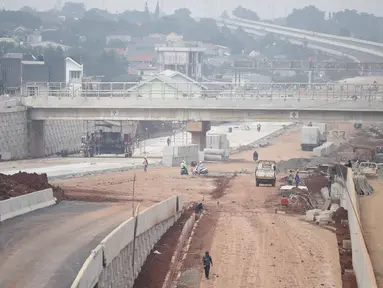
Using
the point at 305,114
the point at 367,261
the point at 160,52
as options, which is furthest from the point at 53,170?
the point at 160,52

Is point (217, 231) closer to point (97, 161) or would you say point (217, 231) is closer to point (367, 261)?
point (367, 261)

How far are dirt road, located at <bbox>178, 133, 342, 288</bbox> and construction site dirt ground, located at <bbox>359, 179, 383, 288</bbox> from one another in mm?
1124

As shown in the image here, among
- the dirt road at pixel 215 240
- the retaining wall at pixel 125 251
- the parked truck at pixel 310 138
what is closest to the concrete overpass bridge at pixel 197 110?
the parked truck at pixel 310 138

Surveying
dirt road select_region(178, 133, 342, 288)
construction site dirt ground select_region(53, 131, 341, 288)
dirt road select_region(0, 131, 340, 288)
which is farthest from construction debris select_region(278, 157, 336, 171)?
dirt road select_region(178, 133, 342, 288)

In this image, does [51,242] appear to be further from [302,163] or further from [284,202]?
[302,163]

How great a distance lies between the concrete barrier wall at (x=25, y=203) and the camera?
93.2ft

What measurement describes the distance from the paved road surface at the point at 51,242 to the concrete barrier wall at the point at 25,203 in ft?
0.91

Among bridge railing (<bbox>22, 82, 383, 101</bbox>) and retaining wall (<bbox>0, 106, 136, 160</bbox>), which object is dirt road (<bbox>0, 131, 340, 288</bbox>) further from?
bridge railing (<bbox>22, 82, 383, 101</bbox>)

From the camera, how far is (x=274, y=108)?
222 feet

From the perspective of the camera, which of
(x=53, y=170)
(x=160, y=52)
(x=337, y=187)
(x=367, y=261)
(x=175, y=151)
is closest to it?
(x=367, y=261)

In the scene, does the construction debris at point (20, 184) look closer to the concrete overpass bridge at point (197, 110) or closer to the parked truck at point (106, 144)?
the concrete overpass bridge at point (197, 110)

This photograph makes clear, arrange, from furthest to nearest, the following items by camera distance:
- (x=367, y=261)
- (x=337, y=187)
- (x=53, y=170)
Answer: (x=53, y=170), (x=337, y=187), (x=367, y=261)

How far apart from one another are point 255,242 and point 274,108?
35546 mm

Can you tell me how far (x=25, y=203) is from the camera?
30.4m
